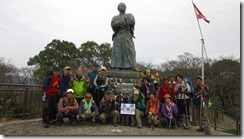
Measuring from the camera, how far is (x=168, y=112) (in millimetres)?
6984

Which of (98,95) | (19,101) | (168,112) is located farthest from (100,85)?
(19,101)

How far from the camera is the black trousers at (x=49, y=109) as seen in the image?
637cm

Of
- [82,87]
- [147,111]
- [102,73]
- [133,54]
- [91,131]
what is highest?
[133,54]

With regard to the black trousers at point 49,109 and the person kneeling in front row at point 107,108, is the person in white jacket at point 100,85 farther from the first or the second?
the black trousers at point 49,109

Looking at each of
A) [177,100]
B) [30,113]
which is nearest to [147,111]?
[177,100]

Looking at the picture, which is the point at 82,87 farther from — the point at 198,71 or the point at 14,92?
the point at 198,71

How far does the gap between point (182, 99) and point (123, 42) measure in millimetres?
3220

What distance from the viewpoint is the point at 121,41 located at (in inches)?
353

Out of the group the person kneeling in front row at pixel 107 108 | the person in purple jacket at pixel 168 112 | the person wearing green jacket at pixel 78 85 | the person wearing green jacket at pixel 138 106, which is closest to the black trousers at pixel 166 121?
the person in purple jacket at pixel 168 112

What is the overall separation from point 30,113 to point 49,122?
182cm

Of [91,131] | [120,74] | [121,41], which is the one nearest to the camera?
[91,131]

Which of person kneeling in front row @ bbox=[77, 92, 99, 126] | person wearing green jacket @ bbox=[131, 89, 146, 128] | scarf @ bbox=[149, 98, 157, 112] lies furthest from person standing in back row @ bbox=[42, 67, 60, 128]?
scarf @ bbox=[149, 98, 157, 112]

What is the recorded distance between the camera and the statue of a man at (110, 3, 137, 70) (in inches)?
350

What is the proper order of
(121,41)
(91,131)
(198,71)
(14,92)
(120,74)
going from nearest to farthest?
(91,131), (14,92), (120,74), (121,41), (198,71)
